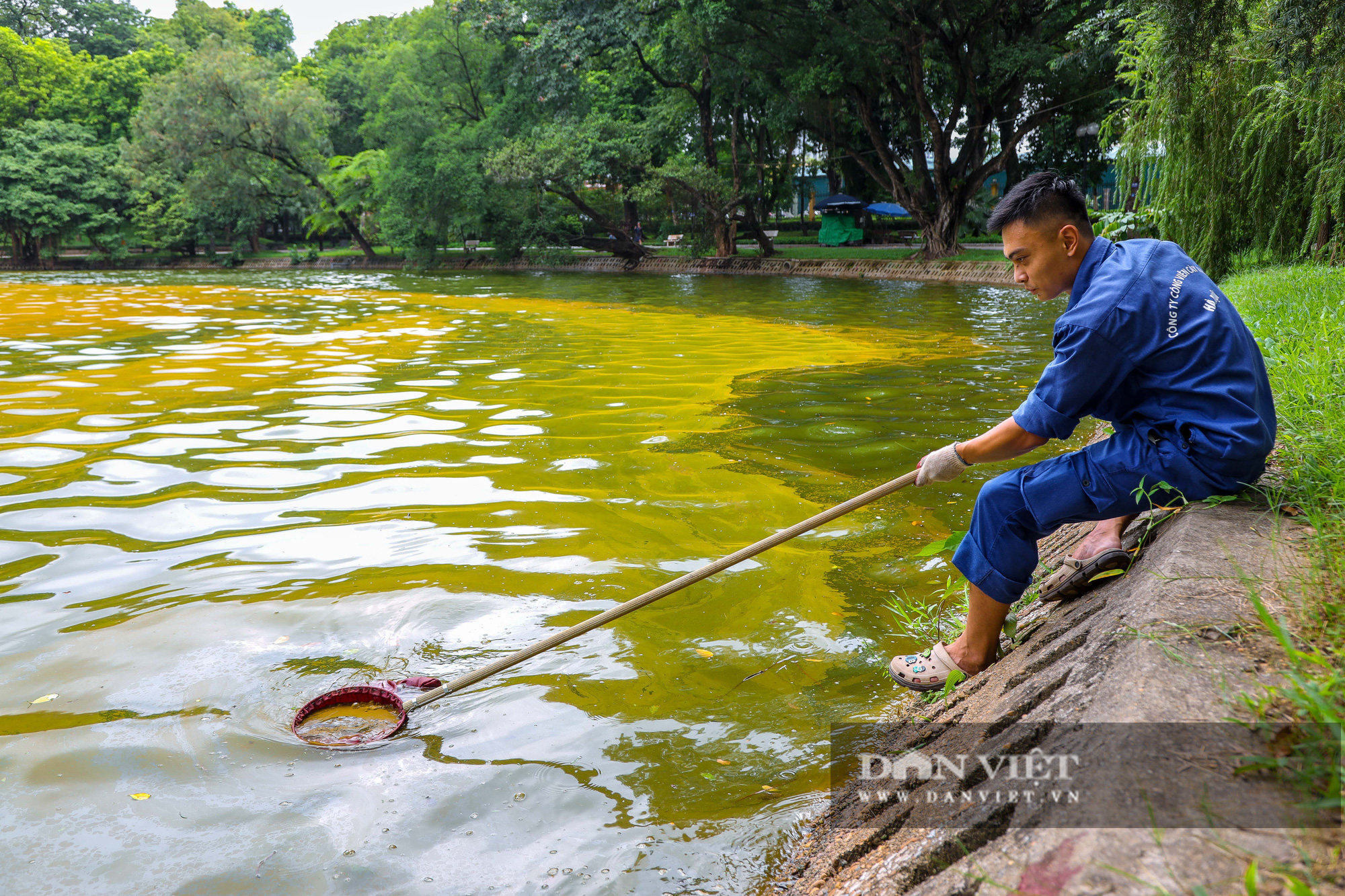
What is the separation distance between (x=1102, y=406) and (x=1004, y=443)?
11.9 inches

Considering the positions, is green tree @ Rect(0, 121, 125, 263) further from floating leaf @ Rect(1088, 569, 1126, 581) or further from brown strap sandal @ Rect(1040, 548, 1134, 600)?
floating leaf @ Rect(1088, 569, 1126, 581)

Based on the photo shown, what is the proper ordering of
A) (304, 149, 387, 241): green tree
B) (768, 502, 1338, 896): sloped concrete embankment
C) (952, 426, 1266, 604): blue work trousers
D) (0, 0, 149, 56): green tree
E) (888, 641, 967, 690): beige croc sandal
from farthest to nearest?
(0, 0, 149, 56): green tree → (304, 149, 387, 241): green tree → (888, 641, 967, 690): beige croc sandal → (952, 426, 1266, 604): blue work trousers → (768, 502, 1338, 896): sloped concrete embankment

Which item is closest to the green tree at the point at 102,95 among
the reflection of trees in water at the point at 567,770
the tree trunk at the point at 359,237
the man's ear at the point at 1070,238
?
the tree trunk at the point at 359,237

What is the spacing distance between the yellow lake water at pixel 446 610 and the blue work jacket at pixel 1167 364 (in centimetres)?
128

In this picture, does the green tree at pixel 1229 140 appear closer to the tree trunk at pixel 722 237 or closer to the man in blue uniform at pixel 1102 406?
the man in blue uniform at pixel 1102 406

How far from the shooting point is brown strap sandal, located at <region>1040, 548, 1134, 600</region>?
266cm

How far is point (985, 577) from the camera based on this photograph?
2.61 meters

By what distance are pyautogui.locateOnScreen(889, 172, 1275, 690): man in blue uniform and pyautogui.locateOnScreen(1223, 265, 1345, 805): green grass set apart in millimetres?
210

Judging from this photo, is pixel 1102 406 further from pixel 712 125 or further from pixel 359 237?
pixel 359 237

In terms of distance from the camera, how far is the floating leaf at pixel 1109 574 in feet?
8.71

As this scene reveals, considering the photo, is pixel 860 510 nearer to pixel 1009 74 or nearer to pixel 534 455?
pixel 534 455

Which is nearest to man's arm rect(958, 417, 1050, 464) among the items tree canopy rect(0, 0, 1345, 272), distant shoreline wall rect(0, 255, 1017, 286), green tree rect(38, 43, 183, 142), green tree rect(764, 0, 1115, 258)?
tree canopy rect(0, 0, 1345, 272)

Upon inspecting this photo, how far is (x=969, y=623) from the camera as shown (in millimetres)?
2734

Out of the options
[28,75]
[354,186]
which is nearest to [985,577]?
[354,186]
